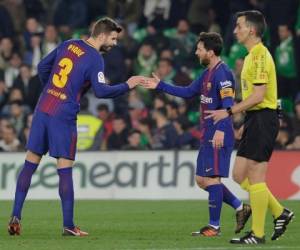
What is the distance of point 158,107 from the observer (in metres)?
22.3

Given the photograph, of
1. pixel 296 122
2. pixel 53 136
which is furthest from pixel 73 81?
pixel 296 122

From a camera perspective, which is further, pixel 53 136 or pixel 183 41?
pixel 183 41

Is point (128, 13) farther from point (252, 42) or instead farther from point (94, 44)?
point (252, 42)

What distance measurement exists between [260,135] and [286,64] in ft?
36.9

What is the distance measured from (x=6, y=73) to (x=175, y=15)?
136 inches

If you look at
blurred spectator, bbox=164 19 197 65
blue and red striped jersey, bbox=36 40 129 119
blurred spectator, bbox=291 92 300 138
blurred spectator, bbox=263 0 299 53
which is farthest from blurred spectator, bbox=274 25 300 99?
blue and red striped jersey, bbox=36 40 129 119

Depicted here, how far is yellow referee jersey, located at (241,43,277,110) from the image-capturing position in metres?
11.8

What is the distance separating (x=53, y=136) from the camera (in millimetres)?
12820

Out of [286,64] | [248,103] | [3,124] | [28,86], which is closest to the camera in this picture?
[248,103]

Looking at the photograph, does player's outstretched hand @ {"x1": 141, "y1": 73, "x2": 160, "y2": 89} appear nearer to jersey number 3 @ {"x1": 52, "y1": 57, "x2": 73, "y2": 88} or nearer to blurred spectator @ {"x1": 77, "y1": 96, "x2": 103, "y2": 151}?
jersey number 3 @ {"x1": 52, "y1": 57, "x2": 73, "y2": 88}

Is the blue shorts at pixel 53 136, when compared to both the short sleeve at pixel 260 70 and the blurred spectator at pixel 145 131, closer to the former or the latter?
the short sleeve at pixel 260 70

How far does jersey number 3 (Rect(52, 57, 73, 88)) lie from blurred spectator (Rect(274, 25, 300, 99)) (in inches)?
397

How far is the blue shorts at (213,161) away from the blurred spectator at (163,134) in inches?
317

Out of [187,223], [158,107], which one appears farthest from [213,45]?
[158,107]
